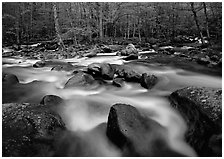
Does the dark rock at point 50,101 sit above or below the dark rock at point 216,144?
above

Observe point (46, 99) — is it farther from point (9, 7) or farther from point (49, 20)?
point (49, 20)

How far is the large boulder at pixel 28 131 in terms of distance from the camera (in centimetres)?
251

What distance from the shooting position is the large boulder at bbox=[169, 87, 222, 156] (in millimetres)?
2516

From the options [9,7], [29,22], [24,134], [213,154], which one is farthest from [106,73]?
[29,22]

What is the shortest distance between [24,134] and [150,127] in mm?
1908

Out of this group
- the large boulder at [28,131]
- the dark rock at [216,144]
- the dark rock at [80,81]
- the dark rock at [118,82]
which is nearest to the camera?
the dark rock at [216,144]

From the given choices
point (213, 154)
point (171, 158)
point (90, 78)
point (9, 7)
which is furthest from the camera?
point (9, 7)

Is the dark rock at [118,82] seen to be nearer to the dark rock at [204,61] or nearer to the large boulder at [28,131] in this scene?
the large boulder at [28,131]

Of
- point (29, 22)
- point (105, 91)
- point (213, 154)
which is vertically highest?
point (29, 22)

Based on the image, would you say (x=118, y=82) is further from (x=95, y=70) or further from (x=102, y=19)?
(x=102, y=19)

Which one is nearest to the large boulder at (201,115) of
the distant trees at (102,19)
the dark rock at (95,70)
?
the dark rock at (95,70)

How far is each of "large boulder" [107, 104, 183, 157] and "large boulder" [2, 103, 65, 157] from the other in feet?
2.85

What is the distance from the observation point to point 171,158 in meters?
2.60

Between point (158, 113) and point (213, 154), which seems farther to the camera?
point (158, 113)
